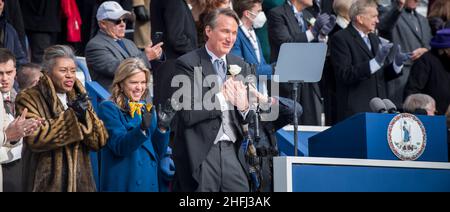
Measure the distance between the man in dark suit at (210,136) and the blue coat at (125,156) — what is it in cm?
18

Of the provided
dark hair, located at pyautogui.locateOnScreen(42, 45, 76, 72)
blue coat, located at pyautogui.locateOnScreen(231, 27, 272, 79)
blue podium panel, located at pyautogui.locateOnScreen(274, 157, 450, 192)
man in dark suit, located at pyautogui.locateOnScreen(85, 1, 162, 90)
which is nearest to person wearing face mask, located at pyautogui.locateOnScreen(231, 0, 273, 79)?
blue coat, located at pyautogui.locateOnScreen(231, 27, 272, 79)

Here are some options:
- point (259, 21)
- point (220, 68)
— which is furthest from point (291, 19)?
point (220, 68)

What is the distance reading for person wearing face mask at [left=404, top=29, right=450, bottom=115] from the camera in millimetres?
13055

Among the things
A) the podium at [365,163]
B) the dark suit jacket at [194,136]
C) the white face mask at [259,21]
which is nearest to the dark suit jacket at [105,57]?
the dark suit jacket at [194,136]

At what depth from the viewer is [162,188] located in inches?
374

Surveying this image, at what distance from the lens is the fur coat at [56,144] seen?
8.91m

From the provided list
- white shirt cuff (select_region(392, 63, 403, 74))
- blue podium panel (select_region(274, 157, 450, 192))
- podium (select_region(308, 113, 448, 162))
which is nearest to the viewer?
blue podium panel (select_region(274, 157, 450, 192))

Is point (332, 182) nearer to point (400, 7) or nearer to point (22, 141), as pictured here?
point (22, 141)

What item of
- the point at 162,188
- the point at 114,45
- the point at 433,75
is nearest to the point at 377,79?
the point at 433,75

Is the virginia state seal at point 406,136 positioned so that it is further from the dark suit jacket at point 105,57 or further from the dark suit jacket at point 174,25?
the dark suit jacket at point 174,25

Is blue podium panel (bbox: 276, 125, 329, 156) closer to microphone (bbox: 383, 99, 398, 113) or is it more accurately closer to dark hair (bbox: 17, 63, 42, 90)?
microphone (bbox: 383, 99, 398, 113)

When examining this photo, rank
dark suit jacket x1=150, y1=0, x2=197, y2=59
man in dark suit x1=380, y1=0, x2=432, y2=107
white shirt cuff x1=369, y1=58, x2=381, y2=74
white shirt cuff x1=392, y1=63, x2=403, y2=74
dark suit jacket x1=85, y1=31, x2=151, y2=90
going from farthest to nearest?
man in dark suit x1=380, y1=0, x2=432, y2=107 → white shirt cuff x1=392, y1=63, x2=403, y2=74 → white shirt cuff x1=369, y1=58, x2=381, y2=74 → dark suit jacket x1=150, y1=0, x2=197, y2=59 → dark suit jacket x1=85, y1=31, x2=151, y2=90

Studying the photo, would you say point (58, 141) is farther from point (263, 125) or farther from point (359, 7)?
point (359, 7)

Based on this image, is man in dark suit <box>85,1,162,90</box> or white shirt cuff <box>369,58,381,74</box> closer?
man in dark suit <box>85,1,162,90</box>
